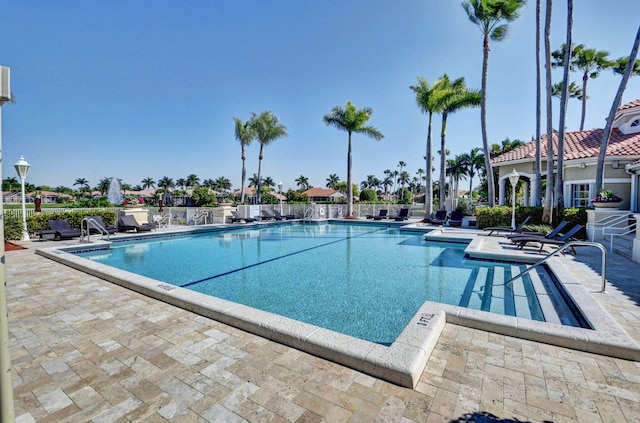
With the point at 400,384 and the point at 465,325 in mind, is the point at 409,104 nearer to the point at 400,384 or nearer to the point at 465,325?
the point at 465,325

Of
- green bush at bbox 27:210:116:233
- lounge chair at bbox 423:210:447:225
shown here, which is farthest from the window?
green bush at bbox 27:210:116:233

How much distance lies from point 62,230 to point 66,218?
7.73ft

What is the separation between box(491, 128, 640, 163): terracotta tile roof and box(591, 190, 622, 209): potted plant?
389 centimetres

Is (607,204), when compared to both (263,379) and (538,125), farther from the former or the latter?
(263,379)

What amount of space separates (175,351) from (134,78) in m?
21.4

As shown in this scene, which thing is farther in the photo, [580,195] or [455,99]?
[455,99]

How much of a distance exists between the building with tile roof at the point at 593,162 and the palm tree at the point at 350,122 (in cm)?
902

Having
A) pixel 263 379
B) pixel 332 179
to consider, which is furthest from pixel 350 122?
pixel 332 179

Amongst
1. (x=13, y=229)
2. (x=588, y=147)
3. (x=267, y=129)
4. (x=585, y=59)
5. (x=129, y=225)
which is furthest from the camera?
(x=267, y=129)

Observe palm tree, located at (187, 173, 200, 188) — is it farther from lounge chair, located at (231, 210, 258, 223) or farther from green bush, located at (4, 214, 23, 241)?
green bush, located at (4, 214, 23, 241)

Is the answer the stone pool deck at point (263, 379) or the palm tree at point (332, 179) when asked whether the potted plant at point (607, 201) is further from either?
the palm tree at point (332, 179)

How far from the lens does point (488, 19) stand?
15.5 metres

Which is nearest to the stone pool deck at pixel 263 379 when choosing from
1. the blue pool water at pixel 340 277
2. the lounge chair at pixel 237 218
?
the blue pool water at pixel 340 277

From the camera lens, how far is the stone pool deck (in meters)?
2.47
